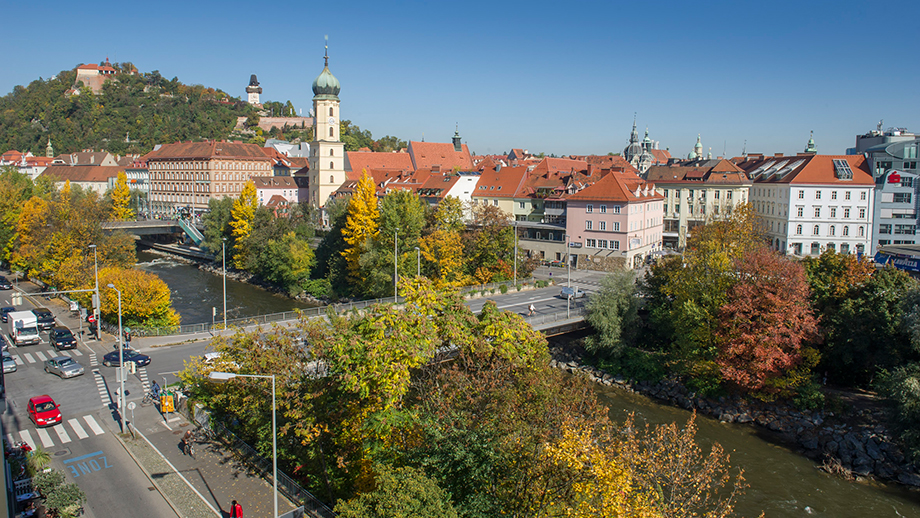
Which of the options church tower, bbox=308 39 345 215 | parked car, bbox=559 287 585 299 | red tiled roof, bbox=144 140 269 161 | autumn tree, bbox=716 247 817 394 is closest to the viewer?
autumn tree, bbox=716 247 817 394

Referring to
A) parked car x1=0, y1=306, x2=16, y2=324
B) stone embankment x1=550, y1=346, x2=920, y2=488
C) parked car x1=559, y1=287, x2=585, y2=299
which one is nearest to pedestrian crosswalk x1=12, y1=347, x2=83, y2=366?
parked car x1=0, y1=306, x2=16, y2=324

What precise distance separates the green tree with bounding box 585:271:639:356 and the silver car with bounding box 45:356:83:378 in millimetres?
23030

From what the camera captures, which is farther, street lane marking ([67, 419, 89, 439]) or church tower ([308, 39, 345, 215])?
church tower ([308, 39, 345, 215])

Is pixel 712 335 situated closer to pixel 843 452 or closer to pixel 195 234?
pixel 843 452

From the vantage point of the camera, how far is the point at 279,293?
49.7m

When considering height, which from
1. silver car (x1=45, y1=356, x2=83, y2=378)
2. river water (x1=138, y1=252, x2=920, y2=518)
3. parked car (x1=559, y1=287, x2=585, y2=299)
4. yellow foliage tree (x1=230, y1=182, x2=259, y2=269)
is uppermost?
yellow foliage tree (x1=230, y1=182, x2=259, y2=269)

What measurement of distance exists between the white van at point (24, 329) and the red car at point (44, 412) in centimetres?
1096

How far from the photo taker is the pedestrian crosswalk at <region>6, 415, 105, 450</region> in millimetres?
18850

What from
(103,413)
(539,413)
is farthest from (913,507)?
(103,413)

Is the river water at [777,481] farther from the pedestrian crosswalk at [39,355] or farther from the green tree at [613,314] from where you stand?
the pedestrian crosswalk at [39,355]

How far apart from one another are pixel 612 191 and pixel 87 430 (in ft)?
127

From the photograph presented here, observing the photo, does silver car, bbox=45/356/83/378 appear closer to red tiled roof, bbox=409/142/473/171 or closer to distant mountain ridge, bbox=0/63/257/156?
red tiled roof, bbox=409/142/473/171

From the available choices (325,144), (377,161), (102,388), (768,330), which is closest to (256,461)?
(102,388)

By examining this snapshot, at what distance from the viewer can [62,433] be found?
773 inches
